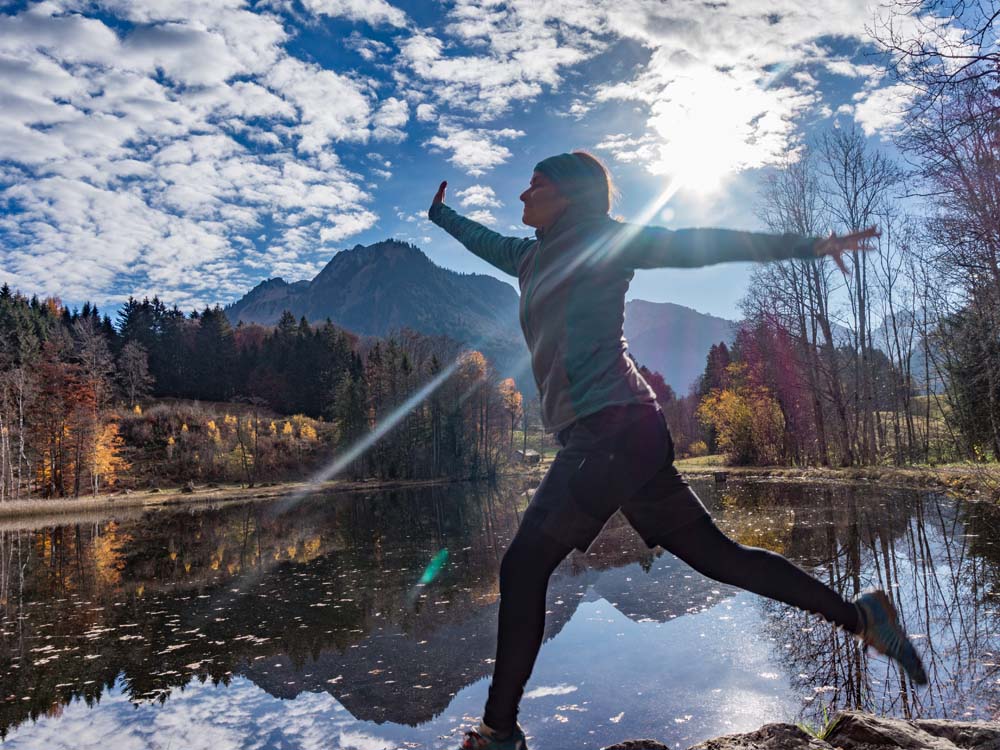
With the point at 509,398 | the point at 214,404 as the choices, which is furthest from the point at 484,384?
the point at 214,404

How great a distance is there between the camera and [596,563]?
8.76 metres

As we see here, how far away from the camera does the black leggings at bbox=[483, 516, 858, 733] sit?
6.52 ft

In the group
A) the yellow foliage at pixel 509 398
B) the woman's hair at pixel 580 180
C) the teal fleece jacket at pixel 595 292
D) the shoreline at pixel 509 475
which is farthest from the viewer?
the yellow foliage at pixel 509 398

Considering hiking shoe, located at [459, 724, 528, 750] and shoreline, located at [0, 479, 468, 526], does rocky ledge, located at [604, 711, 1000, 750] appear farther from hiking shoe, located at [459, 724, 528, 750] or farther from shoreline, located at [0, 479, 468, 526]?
shoreline, located at [0, 479, 468, 526]

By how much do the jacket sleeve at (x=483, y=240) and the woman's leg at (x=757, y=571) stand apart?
129 centimetres

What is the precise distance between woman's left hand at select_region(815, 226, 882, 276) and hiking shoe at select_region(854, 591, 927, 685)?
132 centimetres

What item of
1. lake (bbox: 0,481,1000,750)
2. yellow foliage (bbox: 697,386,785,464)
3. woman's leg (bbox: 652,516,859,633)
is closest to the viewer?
woman's leg (bbox: 652,516,859,633)

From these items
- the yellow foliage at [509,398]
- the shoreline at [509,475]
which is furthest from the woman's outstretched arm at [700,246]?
the yellow foliage at [509,398]

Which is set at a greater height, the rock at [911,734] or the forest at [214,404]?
the forest at [214,404]

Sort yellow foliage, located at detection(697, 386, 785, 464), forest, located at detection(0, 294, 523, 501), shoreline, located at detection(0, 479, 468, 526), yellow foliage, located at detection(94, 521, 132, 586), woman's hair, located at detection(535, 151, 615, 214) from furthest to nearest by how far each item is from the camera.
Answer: forest, located at detection(0, 294, 523, 501) → shoreline, located at detection(0, 479, 468, 526) → yellow foliage, located at detection(697, 386, 785, 464) → yellow foliage, located at detection(94, 521, 132, 586) → woman's hair, located at detection(535, 151, 615, 214)

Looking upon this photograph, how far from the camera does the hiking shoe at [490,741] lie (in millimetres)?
1952

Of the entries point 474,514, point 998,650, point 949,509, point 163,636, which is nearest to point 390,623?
point 163,636

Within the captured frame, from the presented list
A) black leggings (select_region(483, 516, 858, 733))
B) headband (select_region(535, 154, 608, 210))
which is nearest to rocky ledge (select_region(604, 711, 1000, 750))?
black leggings (select_region(483, 516, 858, 733))

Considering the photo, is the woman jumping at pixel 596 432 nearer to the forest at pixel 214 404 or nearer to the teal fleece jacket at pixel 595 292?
the teal fleece jacket at pixel 595 292
